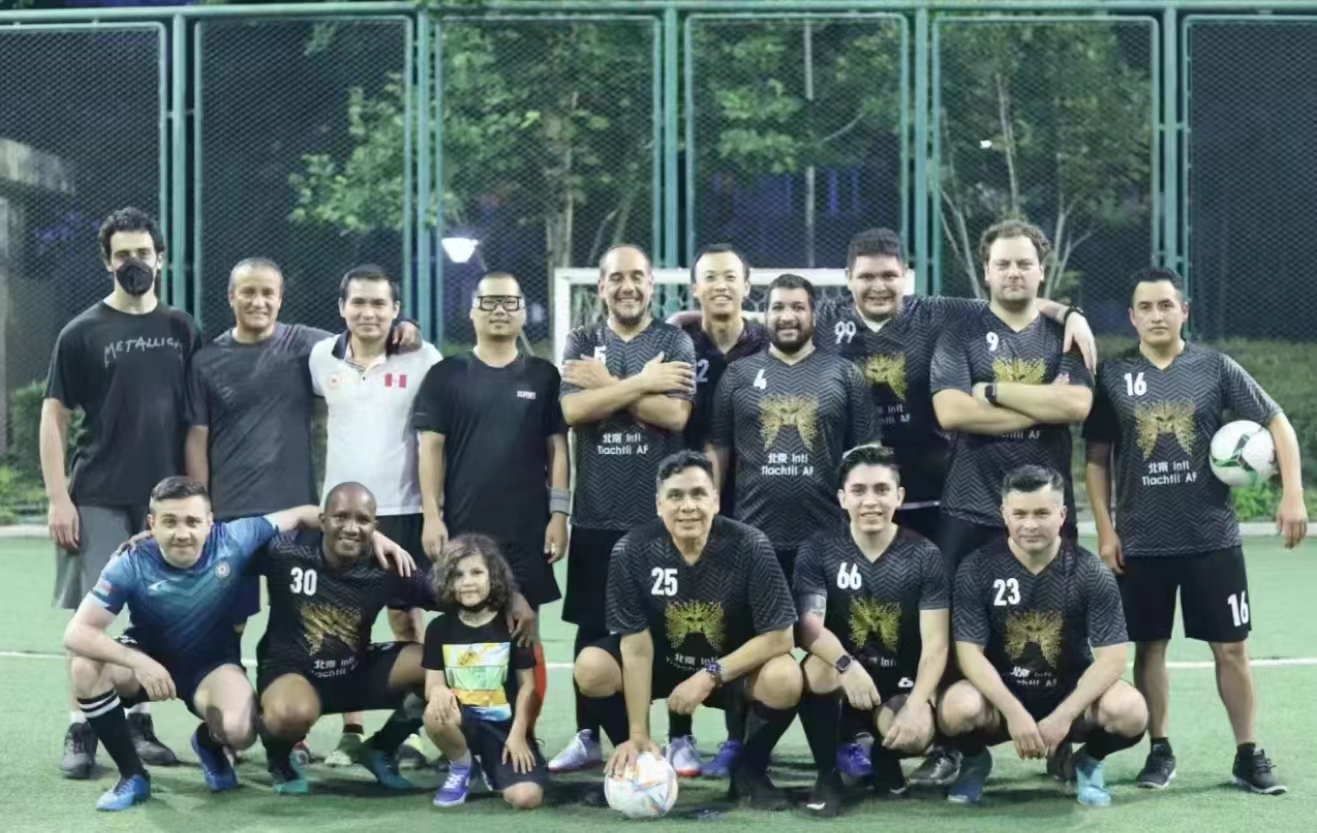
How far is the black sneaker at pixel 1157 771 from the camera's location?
598 centimetres

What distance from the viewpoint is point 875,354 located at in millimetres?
6457

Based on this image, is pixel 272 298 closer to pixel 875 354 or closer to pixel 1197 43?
pixel 875 354

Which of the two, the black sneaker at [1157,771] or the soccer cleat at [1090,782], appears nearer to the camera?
the soccer cleat at [1090,782]

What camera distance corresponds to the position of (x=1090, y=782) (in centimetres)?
579

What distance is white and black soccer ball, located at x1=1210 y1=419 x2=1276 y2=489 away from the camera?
5961 millimetres

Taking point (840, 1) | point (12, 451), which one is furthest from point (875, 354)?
point (12, 451)

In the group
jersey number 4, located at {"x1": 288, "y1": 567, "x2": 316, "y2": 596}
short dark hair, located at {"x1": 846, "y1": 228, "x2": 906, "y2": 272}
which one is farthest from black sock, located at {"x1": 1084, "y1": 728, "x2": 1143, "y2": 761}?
jersey number 4, located at {"x1": 288, "y1": 567, "x2": 316, "y2": 596}

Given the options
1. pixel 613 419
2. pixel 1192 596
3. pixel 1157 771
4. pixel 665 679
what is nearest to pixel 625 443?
pixel 613 419

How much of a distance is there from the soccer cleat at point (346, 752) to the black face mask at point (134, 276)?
167cm

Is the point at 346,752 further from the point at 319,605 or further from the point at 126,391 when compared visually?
the point at 126,391

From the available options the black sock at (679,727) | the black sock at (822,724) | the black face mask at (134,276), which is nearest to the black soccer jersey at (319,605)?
the black sock at (679,727)

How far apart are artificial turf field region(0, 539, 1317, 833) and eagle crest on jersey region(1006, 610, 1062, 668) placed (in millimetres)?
442

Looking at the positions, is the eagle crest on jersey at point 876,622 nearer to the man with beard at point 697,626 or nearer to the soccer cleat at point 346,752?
the man with beard at point 697,626

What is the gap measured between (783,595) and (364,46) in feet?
28.2
